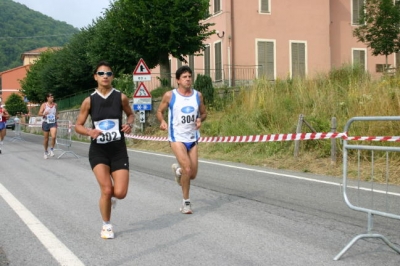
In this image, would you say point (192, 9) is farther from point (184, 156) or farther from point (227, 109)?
point (184, 156)

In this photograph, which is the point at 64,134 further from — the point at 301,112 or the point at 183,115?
the point at 183,115

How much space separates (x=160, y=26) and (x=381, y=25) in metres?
10.5

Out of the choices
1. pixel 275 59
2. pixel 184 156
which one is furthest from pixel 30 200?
pixel 275 59

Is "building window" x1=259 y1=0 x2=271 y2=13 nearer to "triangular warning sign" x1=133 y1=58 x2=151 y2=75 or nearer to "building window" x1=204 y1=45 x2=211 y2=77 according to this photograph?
"building window" x1=204 y1=45 x2=211 y2=77

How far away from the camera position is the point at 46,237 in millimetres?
5848

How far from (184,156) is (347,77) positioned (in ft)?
39.0

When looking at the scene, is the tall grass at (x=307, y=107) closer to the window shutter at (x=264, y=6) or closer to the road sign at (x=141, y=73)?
the road sign at (x=141, y=73)

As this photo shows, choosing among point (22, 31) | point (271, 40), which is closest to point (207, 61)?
point (271, 40)

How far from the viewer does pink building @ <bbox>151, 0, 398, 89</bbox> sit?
31.0 m

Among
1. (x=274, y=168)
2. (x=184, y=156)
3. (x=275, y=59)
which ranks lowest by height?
(x=274, y=168)

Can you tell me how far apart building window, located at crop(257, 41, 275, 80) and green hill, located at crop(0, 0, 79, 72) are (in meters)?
88.8

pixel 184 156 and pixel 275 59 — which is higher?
pixel 275 59

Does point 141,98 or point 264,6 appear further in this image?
point 264,6

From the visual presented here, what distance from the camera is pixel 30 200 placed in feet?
27.5
